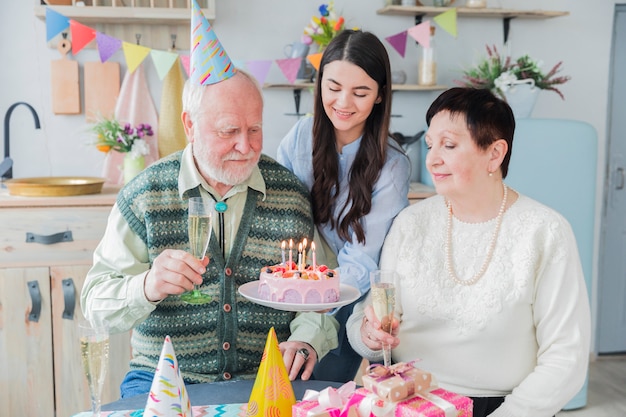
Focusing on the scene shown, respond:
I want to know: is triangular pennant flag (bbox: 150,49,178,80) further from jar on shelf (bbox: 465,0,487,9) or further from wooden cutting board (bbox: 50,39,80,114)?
jar on shelf (bbox: 465,0,487,9)

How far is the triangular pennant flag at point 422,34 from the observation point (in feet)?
10.8

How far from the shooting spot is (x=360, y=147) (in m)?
2.09

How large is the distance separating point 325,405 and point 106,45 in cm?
247

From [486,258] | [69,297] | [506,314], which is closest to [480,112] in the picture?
[486,258]

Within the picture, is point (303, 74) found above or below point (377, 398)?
above

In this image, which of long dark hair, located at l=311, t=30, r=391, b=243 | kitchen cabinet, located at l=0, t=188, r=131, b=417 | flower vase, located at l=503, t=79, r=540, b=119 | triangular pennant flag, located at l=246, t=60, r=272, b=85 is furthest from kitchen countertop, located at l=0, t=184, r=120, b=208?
flower vase, located at l=503, t=79, r=540, b=119

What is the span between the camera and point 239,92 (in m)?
1.70

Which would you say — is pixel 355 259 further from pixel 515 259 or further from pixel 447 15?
pixel 447 15

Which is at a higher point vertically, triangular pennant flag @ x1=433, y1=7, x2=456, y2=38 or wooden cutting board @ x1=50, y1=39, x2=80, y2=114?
triangular pennant flag @ x1=433, y1=7, x2=456, y2=38

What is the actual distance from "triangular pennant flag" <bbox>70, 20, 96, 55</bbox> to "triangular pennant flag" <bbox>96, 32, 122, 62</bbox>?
3 centimetres

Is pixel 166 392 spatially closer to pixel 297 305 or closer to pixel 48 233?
pixel 297 305

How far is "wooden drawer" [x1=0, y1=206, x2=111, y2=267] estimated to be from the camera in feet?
9.27

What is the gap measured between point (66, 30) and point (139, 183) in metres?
1.94

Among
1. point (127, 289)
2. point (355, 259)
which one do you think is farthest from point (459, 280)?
point (127, 289)
